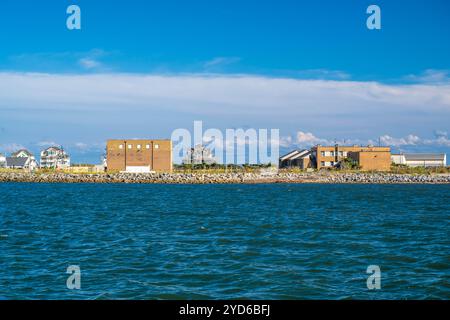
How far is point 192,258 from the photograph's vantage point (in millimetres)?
18766

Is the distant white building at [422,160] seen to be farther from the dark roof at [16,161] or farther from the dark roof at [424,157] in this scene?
the dark roof at [16,161]

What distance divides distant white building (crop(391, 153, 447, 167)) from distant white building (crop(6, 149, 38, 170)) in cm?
10526

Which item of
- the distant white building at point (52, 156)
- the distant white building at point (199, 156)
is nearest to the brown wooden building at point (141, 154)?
the distant white building at point (199, 156)

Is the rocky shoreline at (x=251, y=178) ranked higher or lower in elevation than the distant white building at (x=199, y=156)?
lower

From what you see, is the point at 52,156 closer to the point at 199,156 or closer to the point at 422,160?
the point at 199,156

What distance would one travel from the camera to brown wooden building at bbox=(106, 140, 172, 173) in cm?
11812

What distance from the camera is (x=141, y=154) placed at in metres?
119

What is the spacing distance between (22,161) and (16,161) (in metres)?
2.08

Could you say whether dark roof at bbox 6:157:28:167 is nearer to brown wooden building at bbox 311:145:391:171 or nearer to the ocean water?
brown wooden building at bbox 311:145:391:171

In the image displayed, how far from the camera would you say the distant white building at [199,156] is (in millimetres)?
152250
